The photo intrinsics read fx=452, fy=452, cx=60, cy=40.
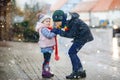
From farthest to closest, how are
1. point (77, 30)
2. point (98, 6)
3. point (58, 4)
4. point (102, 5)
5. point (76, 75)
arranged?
1. point (58, 4)
2. point (98, 6)
3. point (102, 5)
4. point (76, 75)
5. point (77, 30)

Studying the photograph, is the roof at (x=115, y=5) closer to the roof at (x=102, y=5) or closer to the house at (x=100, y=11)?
the house at (x=100, y=11)

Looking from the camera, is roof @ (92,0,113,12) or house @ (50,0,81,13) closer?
roof @ (92,0,113,12)

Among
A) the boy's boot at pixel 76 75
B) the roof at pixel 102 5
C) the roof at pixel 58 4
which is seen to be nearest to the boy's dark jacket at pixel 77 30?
the boy's boot at pixel 76 75

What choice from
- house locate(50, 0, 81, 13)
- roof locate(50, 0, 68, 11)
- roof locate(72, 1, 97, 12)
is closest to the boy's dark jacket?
roof locate(72, 1, 97, 12)

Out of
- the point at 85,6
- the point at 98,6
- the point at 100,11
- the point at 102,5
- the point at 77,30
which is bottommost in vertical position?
the point at 100,11

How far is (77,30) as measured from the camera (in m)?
10.0

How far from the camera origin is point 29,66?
12578mm

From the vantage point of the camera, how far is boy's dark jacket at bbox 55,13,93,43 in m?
9.92

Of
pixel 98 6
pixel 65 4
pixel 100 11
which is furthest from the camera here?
pixel 65 4

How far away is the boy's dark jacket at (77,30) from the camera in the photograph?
9.92m

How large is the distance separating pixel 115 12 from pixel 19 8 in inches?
2326

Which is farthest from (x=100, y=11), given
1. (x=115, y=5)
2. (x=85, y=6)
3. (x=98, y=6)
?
(x=85, y=6)

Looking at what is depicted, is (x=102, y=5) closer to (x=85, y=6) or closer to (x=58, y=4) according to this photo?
(x=85, y=6)

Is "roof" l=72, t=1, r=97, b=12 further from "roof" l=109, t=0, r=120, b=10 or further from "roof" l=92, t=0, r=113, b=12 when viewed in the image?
"roof" l=109, t=0, r=120, b=10
